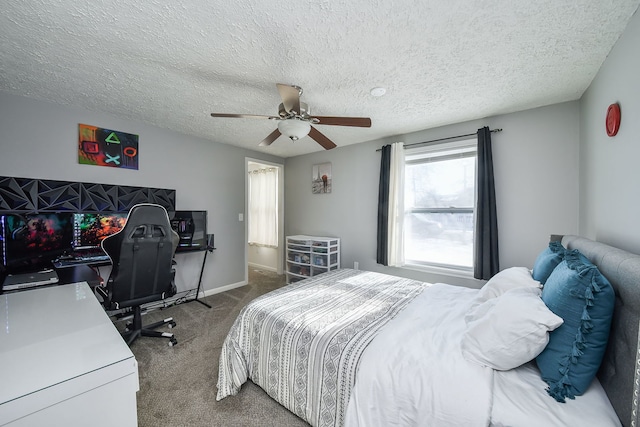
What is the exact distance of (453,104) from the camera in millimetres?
2490

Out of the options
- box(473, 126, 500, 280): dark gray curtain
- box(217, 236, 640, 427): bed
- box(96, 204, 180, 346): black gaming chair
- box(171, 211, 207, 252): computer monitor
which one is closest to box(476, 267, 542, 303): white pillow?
box(217, 236, 640, 427): bed

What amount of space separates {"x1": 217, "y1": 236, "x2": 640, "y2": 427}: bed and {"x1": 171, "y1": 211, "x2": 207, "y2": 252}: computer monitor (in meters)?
1.96

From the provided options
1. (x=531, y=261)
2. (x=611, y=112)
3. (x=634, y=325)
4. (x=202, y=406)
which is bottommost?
(x=202, y=406)

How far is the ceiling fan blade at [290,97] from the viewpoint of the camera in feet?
5.62

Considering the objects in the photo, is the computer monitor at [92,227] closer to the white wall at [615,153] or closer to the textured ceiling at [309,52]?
the textured ceiling at [309,52]

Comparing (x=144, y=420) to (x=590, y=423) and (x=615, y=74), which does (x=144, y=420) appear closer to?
(x=590, y=423)

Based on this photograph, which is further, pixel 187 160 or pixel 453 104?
pixel 187 160

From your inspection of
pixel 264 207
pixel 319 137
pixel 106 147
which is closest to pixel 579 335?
pixel 319 137

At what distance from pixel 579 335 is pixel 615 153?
4.89 ft

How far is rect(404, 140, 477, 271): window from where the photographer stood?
301cm

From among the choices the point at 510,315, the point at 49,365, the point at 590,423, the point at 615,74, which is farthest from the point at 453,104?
the point at 49,365

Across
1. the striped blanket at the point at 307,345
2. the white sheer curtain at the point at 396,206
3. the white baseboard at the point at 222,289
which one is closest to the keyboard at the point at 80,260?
the white baseboard at the point at 222,289

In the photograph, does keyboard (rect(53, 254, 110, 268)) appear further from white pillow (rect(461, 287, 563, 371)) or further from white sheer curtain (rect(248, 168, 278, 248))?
white pillow (rect(461, 287, 563, 371))

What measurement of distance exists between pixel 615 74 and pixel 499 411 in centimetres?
221
